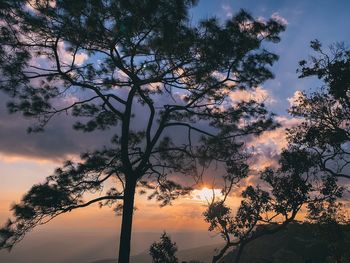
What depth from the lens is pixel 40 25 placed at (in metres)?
11.3

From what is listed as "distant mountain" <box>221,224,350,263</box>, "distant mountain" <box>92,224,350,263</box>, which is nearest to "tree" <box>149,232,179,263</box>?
"distant mountain" <box>221,224,350,263</box>

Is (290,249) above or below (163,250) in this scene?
below

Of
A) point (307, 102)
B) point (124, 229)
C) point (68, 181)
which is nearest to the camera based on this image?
point (124, 229)

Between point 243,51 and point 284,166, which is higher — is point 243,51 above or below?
above

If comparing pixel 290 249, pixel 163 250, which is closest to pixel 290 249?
pixel 290 249

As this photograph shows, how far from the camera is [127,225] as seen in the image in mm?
11945

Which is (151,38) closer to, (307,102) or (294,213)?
(307,102)

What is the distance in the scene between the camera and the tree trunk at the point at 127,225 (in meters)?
11.8

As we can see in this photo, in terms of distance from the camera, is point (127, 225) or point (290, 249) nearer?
point (127, 225)

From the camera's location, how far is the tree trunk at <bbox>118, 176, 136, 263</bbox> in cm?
1178

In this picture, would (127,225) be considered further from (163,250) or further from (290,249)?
(290,249)

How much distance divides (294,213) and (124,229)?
1293cm

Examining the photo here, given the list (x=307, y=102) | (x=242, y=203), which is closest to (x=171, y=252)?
(x=242, y=203)

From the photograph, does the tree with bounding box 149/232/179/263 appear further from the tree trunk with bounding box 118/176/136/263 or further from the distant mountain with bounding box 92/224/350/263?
the tree trunk with bounding box 118/176/136/263
